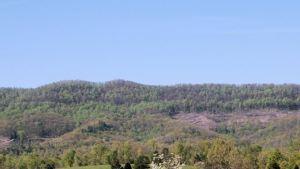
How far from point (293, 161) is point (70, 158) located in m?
75.3

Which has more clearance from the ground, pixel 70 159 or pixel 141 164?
pixel 141 164

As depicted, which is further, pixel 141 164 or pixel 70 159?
pixel 70 159

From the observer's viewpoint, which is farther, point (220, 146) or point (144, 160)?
point (220, 146)

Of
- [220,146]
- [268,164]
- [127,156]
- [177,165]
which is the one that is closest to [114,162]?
[127,156]

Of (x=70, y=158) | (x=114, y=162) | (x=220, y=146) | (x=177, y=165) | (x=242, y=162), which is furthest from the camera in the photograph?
(x=70, y=158)

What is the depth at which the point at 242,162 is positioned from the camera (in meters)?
154

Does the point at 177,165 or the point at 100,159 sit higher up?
the point at 177,165

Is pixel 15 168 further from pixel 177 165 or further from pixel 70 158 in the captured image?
pixel 177 165

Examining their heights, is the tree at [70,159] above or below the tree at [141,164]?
below

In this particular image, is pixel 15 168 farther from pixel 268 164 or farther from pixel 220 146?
pixel 268 164

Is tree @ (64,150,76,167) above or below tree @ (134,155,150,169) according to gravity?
below

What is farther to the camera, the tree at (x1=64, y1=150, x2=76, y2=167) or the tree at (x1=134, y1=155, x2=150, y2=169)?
the tree at (x1=64, y1=150, x2=76, y2=167)

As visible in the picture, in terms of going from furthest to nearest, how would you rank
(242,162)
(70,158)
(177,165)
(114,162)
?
(70,158) → (114,162) → (242,162) → (177,165)

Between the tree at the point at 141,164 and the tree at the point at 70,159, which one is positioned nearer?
the tree at the point at 141,164
